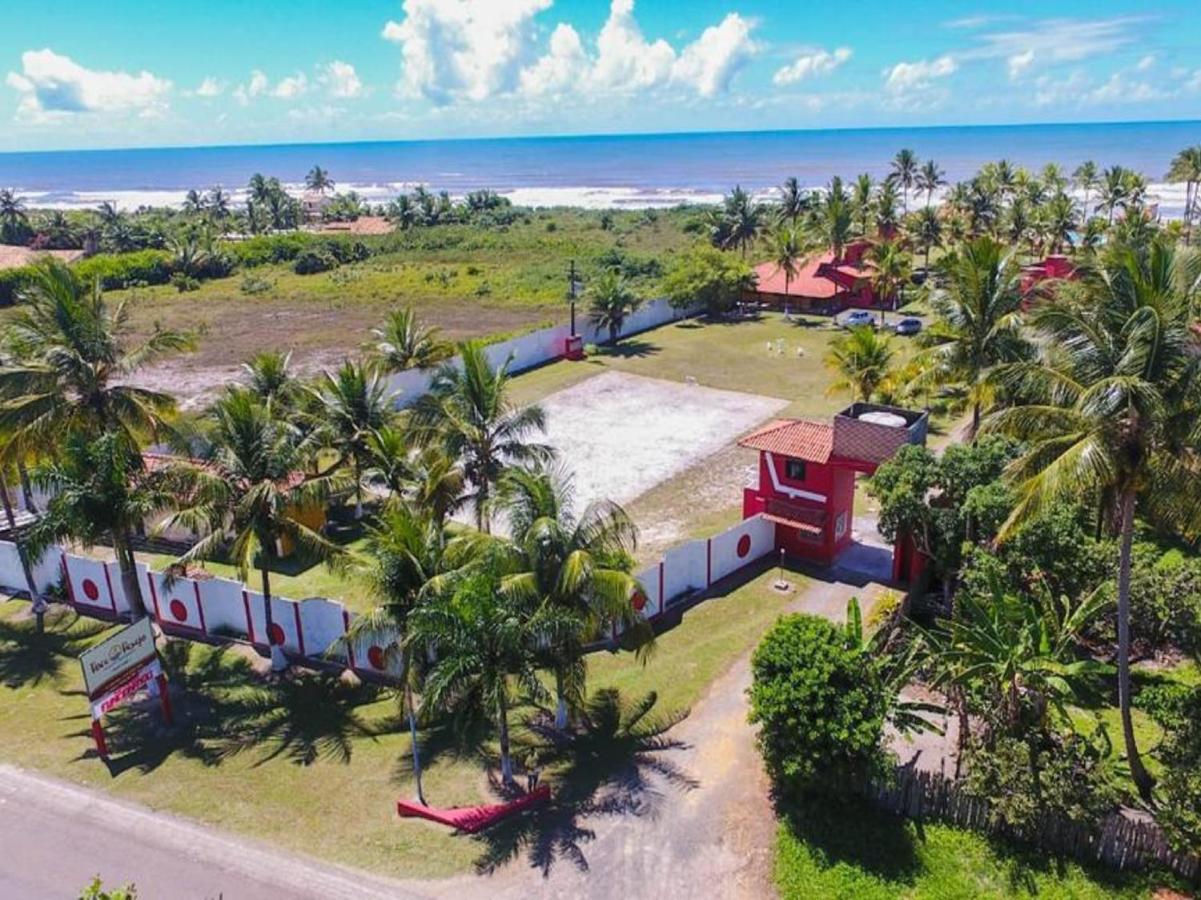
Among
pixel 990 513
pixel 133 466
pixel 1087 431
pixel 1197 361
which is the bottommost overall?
pixel 990 513

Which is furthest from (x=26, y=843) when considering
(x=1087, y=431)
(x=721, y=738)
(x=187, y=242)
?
(x=187, y=242)

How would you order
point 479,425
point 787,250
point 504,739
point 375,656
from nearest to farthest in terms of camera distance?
point 504,739 → point 375,656 → point 479,425 → point 787,250

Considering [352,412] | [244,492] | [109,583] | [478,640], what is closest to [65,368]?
[244,492]

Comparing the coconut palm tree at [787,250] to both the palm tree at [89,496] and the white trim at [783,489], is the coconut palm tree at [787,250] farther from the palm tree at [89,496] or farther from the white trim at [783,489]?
the palm tree at [89,496]

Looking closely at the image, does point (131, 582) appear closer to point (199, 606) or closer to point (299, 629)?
point (199, 606)

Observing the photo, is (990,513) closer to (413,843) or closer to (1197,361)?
(1197,361)

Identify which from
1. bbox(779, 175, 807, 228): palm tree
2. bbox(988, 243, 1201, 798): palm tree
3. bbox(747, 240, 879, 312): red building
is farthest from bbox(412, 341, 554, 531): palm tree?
bbox(779, 175, 807, 228): palm tree

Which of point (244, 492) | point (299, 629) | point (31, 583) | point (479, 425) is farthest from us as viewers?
point (31, 583)
